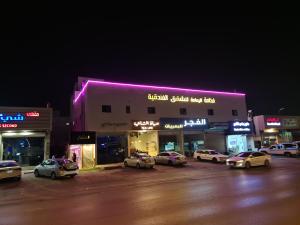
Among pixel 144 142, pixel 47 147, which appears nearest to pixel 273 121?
pixel 144 142

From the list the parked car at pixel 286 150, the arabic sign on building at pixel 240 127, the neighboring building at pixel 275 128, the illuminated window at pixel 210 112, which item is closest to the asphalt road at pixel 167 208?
the parked car at pixel 286 150

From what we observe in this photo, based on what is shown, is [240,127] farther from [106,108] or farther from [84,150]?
[84,150]

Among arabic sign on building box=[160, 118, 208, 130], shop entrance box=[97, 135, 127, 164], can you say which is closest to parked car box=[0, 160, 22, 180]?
shop entrance box=[97, 135, 127, 164]

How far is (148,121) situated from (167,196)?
2365 centimetres

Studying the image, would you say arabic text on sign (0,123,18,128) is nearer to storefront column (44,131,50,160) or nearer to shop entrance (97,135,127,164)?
storefront column (44,131,50,160)

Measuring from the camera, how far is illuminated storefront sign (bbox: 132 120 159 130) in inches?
1373

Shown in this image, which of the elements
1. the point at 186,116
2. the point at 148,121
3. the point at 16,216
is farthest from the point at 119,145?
the point at 16,216

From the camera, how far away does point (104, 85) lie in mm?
34469

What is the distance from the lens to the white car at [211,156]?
103ft

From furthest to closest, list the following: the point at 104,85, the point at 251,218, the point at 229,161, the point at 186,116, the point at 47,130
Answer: the point at 186,116 → the point at 104,85 → the point at 47,130 → the point at 229,161 → the point at 251,218

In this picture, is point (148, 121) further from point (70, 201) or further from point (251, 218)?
point (251, 218)

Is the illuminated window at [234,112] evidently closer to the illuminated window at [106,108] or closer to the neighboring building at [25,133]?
the illuminated window at [106,108]

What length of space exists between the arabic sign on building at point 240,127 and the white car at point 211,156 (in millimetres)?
8356

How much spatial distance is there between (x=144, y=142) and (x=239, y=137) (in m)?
15.6
